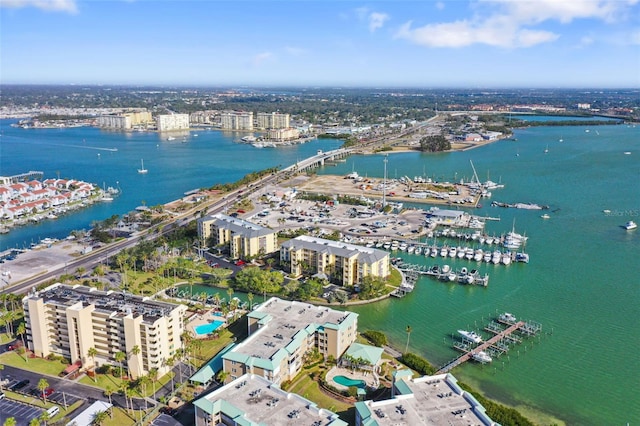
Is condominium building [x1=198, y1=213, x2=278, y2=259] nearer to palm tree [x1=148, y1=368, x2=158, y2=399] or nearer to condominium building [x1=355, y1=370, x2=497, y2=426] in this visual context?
palm tree [x1=148, y1=368, x2=158, y2=399]

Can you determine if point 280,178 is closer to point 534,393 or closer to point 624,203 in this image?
point 624,203

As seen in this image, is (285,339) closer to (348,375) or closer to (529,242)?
(348,375)

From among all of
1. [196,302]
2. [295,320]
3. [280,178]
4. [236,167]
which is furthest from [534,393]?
[236,167]

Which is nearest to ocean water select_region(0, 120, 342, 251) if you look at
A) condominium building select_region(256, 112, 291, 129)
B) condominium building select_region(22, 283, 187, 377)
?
condominium building select_region(256, 112, 291, 129)

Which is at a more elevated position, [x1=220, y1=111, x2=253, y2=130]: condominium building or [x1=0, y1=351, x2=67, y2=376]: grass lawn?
[x1=220, y1=111, x2=253, y2=130]: condominium building

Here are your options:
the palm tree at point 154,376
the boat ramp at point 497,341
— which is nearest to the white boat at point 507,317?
the boat ramp at point 497,341

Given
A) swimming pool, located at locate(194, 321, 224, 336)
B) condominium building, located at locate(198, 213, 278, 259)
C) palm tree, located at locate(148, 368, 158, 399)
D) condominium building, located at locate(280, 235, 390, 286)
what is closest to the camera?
palm tree, located at locate(148, 368, 158, 399)
